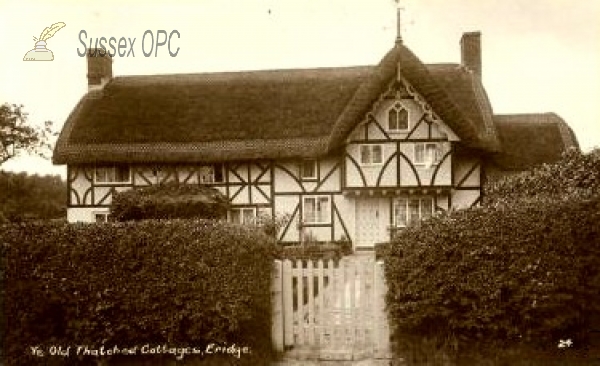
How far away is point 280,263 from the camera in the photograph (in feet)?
30.3

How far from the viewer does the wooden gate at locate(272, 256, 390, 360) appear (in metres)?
9.01

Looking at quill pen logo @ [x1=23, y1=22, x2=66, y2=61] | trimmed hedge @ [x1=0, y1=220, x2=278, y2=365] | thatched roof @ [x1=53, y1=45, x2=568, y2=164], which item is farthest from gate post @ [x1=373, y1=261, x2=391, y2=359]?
thatched roof @ [x1=53, y1=45, x2=568, y2=164]

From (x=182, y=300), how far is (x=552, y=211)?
15.1 feet

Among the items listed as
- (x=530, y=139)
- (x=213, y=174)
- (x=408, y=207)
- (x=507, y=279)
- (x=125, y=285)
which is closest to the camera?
(x=507, y=279)

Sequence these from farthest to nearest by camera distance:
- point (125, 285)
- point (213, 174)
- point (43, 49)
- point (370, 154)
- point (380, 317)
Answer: point (213, 174) → point (370, 154) → point (380, 317) → point (43, 49) → point (125, 285)

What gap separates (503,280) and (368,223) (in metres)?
17.7

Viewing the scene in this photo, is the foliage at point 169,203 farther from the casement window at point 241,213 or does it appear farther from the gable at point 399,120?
the gable at point 399,120

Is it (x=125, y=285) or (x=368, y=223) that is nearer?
(x=125, y=285)

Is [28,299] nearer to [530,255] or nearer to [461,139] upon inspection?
[530,255]

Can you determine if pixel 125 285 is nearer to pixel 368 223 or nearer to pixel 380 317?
pixel 380 317

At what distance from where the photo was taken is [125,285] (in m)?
8.24

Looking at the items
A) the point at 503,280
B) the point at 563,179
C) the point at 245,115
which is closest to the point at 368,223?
the point at 245,115

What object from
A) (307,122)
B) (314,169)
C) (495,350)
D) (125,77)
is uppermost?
(125,77)

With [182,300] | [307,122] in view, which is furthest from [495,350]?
[307,122]
